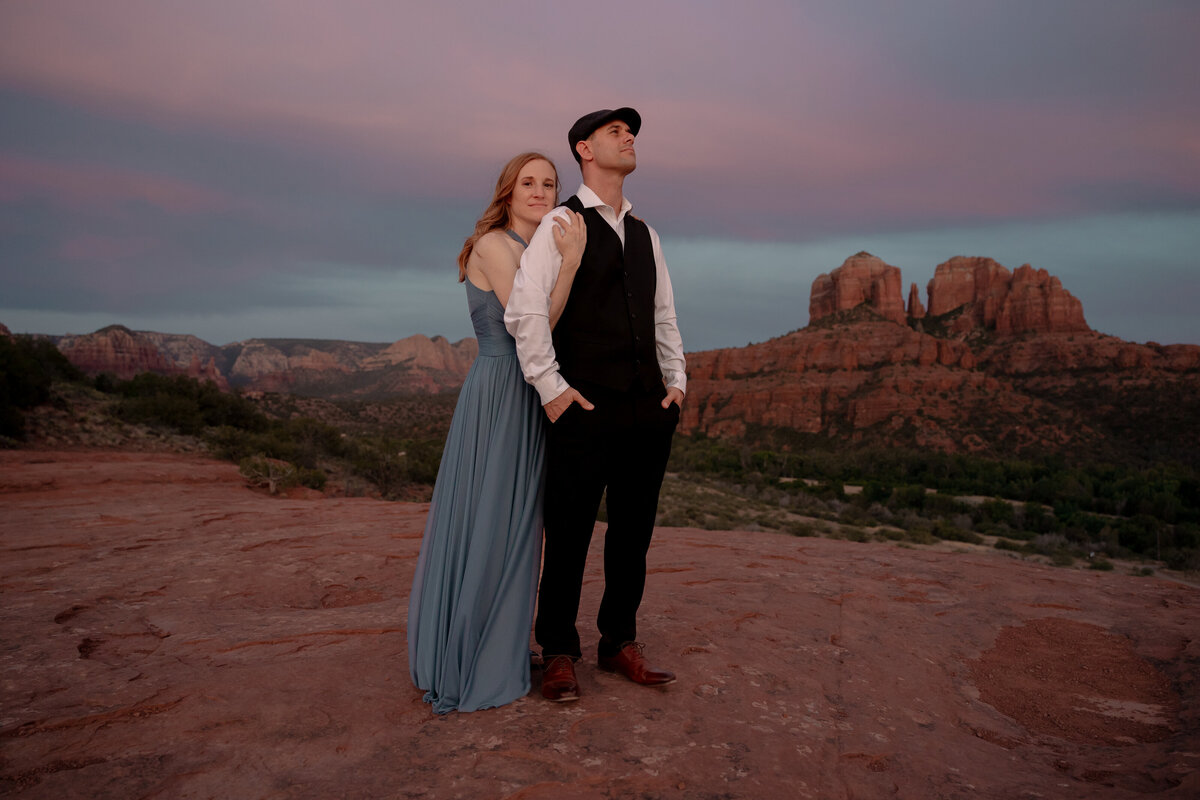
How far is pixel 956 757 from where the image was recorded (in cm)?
240

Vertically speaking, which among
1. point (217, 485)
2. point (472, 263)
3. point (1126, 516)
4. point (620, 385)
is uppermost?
point (472, 263)

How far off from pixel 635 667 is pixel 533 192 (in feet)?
6.76

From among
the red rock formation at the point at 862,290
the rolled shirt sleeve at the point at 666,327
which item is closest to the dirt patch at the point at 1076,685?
the rolled shirt sleeve at the point at 666,327

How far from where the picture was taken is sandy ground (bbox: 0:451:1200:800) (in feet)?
6.85

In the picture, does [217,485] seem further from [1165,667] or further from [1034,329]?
[1034,329]

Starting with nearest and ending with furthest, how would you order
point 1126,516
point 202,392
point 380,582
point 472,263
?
point 472,263, point 380,582, point 202,392, point 1126,516

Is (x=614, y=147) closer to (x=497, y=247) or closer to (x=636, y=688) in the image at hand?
(x=497, y=247)

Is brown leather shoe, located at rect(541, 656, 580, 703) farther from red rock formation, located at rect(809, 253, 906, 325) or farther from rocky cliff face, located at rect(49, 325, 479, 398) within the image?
red rock formation, located at rect(809, 253, 906, 325)

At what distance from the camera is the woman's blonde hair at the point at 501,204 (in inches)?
115

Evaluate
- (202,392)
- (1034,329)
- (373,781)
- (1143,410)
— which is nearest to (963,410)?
(1143,410)

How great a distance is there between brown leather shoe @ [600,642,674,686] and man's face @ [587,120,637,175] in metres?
2.03

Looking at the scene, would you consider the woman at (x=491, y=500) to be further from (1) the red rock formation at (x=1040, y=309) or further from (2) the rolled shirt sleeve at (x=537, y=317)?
(1) the red rock formation at (x=1040, y=309)

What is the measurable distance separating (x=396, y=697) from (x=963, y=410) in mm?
53848

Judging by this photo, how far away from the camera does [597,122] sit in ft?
9.17
